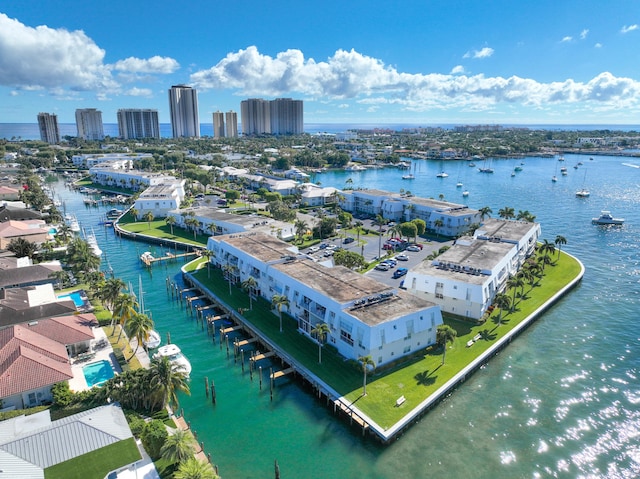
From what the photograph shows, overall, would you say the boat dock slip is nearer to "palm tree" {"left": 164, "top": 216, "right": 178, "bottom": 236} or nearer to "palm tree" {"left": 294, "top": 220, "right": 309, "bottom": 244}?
"palm tree" {"left": 164, "top": 216, "right": 178, "bottom": 236}

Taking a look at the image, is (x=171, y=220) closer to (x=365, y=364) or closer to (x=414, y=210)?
(x=414, y=210)

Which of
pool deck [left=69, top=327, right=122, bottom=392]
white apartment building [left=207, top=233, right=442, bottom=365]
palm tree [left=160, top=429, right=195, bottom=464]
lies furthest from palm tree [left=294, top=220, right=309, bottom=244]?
palm tree [left=160, top=429, right=195, bottom=464]

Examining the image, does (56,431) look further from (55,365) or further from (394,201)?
(394,201)

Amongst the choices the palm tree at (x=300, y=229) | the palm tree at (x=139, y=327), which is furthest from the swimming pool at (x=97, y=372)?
the palm tree at (x=300, y=229)

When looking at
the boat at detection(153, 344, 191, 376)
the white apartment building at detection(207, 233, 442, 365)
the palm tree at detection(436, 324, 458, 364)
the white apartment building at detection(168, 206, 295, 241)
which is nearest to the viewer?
the white apartment building at detection(207, 233, 442, 365)

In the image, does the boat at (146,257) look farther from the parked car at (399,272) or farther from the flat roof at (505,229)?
the flat roof at (505,229)
